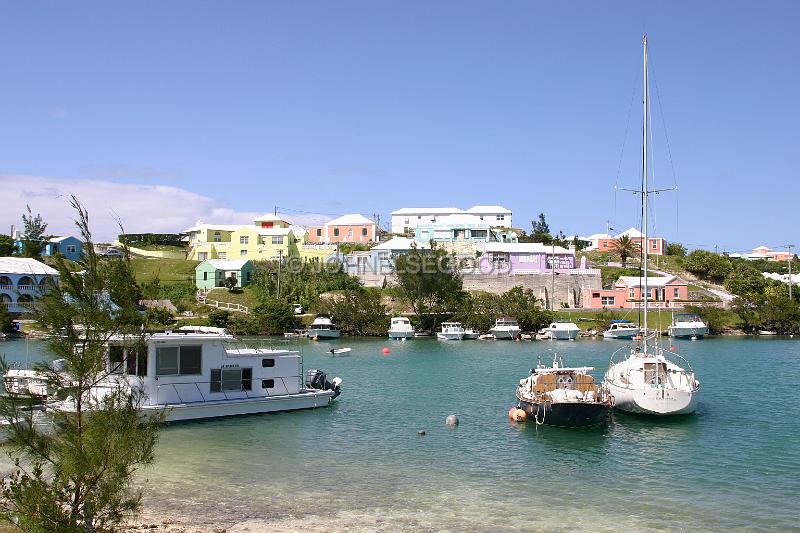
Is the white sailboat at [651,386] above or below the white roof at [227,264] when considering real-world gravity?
below

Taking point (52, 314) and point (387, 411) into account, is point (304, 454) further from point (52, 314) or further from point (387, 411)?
point (52, 314)

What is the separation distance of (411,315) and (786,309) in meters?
45.9

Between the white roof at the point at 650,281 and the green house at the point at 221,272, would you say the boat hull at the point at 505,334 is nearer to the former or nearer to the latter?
the white roof at the point at 650,281

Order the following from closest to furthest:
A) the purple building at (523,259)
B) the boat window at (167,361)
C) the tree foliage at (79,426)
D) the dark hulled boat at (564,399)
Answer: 1. the tree foliage at (79,426)
2. the dark hulled boat at (564,399)
3. the boat window at (167,361)
4. the purple building at (523,259)

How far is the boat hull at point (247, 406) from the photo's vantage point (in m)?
30.2

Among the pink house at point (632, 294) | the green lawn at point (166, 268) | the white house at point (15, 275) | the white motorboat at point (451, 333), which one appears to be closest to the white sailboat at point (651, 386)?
the white motorboat at point (451, 333)

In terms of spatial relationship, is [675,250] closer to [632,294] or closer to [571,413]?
[632,294]

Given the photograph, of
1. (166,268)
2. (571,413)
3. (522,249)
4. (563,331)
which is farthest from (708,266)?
(571,413)

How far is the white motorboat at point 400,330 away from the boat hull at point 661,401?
53624 mm

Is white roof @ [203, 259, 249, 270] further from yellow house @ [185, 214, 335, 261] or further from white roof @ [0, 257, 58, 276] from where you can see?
white roof @ [0, 257, 58, 276]

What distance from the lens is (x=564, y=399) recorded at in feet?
100

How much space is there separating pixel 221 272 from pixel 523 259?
42.8 metres

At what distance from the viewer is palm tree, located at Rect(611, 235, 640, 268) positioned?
114m

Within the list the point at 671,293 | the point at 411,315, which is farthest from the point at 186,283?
the point at 671,293
